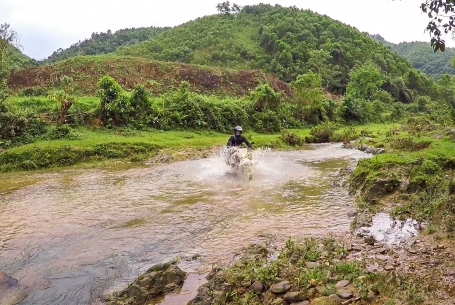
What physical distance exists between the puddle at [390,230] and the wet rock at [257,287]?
9.05ft

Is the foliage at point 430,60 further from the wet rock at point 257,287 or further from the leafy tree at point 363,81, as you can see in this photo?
the wet rock at point 257,287

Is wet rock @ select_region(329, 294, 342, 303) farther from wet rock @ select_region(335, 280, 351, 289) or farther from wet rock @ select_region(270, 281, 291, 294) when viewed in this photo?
wet rock @ select_region(270, 281, 291, 294)

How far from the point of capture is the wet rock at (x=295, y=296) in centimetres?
483

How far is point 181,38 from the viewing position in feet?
238

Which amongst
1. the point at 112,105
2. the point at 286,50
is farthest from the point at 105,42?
the point at 112,105

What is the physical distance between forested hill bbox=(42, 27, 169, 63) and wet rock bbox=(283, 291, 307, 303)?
81.7m

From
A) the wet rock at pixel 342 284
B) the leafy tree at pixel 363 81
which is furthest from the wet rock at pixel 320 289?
the leafy tree at pixel 363 81

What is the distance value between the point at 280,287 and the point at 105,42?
90.5 metres

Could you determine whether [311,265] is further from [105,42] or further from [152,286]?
[105,42]

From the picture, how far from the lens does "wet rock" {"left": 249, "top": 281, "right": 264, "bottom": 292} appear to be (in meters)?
5.29

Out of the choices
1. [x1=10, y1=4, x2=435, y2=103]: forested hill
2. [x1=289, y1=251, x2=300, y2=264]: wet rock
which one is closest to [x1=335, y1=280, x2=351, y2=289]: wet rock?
[x1=289, y1=251, x2=300, y2=264]: wet rock

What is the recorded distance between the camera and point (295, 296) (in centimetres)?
485

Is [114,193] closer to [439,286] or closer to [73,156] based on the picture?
[73,156]

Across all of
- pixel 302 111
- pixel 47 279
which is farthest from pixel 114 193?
pixel 302 111
